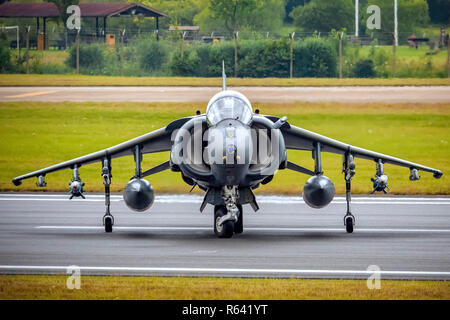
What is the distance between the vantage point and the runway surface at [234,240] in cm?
1546

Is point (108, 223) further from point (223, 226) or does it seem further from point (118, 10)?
point (118, 10)

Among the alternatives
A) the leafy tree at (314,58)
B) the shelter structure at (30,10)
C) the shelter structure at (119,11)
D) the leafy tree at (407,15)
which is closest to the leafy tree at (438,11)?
the leafy tree at (407,15)

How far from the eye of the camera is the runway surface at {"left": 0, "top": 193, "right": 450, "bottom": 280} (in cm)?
1546

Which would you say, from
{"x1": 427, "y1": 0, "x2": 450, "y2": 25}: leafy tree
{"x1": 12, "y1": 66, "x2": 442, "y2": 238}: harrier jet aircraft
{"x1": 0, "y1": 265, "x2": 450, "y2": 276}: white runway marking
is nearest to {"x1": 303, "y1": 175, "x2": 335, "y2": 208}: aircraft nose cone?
{"x1": 12, "y1": 66, "x2": 442, "y2": 238}: harrier jet aircraft

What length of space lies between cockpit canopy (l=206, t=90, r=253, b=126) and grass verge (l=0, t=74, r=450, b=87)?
2383 centimetres

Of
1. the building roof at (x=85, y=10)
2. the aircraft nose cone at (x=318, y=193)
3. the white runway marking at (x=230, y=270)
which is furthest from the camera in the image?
the building roof at (x=85, y=10)

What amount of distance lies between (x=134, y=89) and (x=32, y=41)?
1821 cm

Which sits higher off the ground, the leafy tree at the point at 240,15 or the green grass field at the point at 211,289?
the leafy tree at the point at 240,15

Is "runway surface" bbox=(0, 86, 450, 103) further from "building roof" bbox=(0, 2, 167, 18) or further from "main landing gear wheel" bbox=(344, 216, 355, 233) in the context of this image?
"main landing gear wheel" bbox=(344, 216, 355, 233)

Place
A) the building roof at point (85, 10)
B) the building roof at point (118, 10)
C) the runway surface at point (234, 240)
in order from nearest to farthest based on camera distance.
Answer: the runway surface at point (234, 240) < the building roof at point (118, 10) < the building roof at point (85, 10)

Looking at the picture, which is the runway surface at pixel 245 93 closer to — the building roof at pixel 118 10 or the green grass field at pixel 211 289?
the building roof at pixel 118 10

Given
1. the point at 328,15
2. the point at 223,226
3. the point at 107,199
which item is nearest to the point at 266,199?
the point at 107,199

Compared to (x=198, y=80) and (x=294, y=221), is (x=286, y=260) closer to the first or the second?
(x=294, y=221)

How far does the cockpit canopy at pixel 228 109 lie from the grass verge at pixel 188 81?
23826 mm
